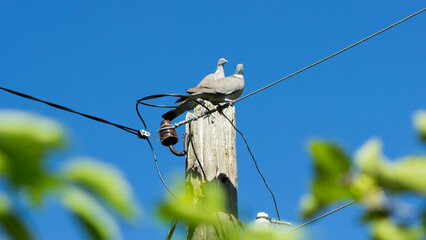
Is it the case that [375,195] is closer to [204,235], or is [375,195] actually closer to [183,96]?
[204,235]

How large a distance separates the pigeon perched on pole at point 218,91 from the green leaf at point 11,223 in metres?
4.68

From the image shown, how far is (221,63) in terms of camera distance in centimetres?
838

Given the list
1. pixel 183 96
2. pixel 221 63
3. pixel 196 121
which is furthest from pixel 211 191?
pixel 221 63

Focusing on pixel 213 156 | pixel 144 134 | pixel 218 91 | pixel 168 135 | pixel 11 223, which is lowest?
pixel 11 223

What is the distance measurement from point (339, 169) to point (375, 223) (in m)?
0.09

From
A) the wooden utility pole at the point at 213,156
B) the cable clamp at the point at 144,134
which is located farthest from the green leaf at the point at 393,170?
the cable clamp at the point at 144,134

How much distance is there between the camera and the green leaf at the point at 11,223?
548 millimetres

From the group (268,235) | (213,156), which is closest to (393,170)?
(268,235)

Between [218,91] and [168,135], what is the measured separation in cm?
94

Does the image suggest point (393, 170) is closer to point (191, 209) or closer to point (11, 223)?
point (191, 209)

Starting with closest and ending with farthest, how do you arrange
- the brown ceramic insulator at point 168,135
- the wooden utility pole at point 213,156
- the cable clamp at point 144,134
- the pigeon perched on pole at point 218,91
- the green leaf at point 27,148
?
the green leaf at point 27,148 < the wooden utility pole at point 213,156 < the brown ceramic insulator at point 168,135 < the cable clamp at point 144,134 < the pigeon perched on pole at point 218,91

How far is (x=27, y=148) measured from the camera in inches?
19.6

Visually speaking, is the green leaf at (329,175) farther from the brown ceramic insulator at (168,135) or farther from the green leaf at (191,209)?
the brown ceramic insulator at (168,135)

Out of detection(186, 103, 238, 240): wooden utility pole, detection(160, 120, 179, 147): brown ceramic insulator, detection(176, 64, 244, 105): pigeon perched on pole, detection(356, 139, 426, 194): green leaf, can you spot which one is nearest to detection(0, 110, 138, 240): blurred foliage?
detection(356, 139, 426, 194): green leaf
